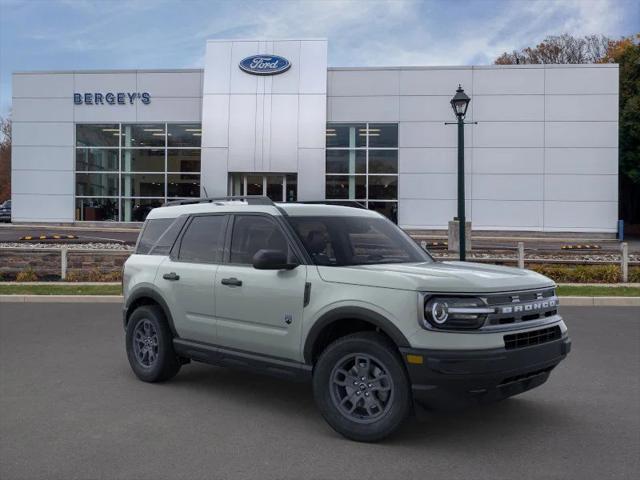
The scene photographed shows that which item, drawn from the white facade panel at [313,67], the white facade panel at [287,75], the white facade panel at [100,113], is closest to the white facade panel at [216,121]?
the white facade panel at [287,75]

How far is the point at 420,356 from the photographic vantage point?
4.29m

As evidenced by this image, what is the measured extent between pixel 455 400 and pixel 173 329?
3.03 m

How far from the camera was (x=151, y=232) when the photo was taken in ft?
22.5

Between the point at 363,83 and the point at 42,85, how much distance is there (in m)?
16.5

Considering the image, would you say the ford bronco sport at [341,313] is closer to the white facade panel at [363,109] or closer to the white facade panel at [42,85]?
the white facade panel at [363,109]

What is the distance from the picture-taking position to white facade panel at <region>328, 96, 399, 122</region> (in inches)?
1209

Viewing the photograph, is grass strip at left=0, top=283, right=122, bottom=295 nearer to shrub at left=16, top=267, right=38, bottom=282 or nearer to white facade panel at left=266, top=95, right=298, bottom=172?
shrub at left=16, top=267, right=38, bottom=282

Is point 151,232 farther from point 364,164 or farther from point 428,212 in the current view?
point 364,164

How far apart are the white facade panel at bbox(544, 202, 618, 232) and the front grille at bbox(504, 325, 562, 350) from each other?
26.7 metres

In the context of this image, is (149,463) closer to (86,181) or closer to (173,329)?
(173,329)

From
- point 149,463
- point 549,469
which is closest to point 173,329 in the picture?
point 149,463

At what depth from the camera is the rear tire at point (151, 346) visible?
6.25 m

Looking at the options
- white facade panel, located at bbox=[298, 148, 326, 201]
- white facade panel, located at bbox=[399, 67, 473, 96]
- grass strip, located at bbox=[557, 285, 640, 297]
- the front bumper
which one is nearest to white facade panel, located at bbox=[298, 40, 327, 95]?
white facade panel, located at bbox=[298, 148, 326, 201]

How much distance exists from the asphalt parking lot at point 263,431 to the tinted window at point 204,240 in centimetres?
131
